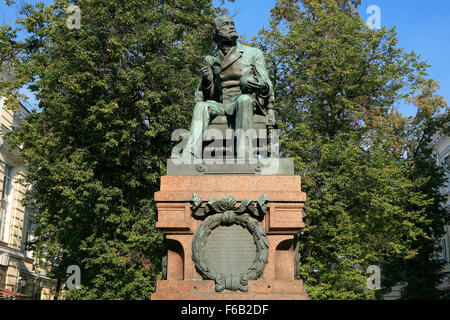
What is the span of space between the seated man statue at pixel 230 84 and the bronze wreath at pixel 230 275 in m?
1.36

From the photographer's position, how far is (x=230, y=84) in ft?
26.2

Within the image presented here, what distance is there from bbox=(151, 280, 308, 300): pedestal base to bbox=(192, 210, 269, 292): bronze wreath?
7 cm

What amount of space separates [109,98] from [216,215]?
11.2 m

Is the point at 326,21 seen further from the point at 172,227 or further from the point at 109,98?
the point at 172,227

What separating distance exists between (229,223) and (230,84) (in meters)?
2.46

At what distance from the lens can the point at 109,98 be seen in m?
16.8

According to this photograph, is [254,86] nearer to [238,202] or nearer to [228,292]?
[238,202]

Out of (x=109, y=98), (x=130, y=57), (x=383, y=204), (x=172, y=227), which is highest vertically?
(x=130, y=57)

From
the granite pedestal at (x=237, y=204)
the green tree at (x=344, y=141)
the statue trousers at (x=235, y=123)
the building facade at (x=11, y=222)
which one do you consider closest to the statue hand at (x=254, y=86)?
the statue trousers at (x=235, y=123)

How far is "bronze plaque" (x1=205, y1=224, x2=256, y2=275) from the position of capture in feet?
20.9

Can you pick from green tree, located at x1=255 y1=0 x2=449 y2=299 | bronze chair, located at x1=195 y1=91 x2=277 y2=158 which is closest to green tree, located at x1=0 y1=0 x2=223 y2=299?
green tree, located at x1=255 y1=0 x2=449 y2=299

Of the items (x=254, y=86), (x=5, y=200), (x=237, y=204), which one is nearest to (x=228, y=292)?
(x=237, y=204)
